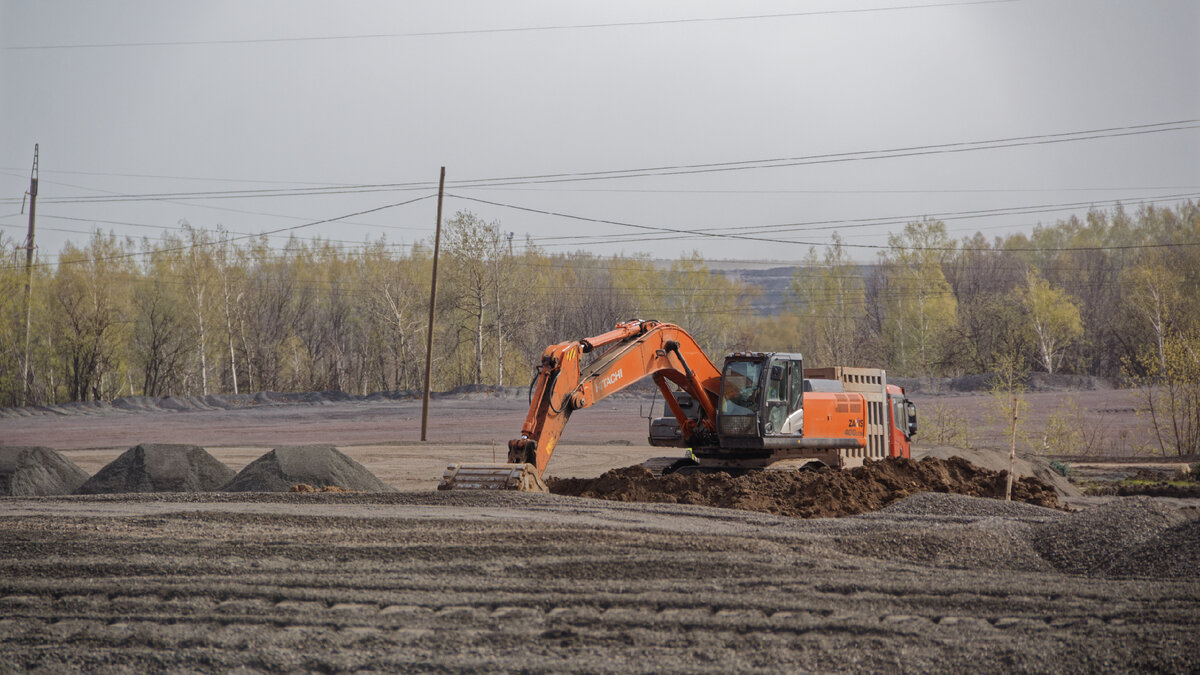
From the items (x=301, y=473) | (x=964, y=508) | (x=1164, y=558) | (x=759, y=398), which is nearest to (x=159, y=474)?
(x=301, y=473)

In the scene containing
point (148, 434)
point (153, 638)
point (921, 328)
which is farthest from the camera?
point (921, 328)

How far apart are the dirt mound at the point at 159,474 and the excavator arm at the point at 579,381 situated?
5301mm

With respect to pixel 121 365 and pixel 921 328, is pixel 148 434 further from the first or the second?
pixel 921 328

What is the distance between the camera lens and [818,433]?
14.9 meters

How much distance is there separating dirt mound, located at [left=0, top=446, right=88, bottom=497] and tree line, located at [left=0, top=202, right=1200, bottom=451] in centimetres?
3095

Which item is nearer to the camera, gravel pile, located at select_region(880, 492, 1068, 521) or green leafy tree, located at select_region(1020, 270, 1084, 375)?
gravel pile, located at select_region(880, 492, 1068, 521)

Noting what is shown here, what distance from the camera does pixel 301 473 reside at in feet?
48.9

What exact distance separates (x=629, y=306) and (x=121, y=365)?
29.4 meters

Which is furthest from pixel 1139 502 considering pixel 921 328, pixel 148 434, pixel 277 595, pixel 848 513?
pixel 921 328

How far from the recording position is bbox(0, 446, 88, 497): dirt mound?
599 inches

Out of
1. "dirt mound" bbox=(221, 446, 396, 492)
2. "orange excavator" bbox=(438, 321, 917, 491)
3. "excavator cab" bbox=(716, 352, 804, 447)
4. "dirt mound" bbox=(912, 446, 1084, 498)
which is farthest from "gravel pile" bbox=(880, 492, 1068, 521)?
"dirt mound" bbox=(221, 446, 396, 492)

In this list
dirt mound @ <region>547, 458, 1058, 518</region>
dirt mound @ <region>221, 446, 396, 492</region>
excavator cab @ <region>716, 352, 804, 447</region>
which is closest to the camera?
dirt mound @ <region>547, 458, 1058, 518</region>

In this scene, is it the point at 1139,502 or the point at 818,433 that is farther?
the point at 818,433

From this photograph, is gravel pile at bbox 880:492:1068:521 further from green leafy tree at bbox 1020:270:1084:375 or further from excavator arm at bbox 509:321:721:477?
green leafy tree at bbox 1020:270:1084:375
